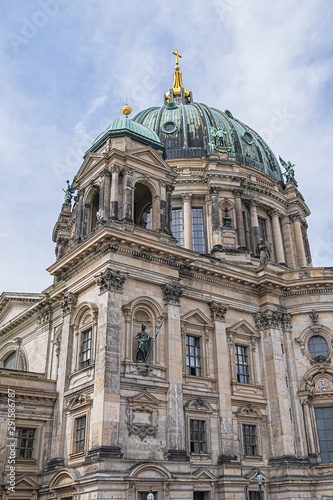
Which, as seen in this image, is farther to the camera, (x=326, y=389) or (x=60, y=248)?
(x=60, y=248)

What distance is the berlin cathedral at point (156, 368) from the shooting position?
24.2 m

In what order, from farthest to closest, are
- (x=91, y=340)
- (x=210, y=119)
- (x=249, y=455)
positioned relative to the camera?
(x=210, y=119)
(x=249, y=455)
(x=91, y=340)

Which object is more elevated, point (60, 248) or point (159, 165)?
point (60, 248)

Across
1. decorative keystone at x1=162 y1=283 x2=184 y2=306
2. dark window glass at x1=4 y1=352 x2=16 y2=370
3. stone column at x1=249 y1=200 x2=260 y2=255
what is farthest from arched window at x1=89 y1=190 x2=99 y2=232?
stone column at x1=249 y1=200 x2=260 y2=255

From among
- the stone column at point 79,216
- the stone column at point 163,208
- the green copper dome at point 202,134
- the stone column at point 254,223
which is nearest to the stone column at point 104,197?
the stone column at point 79,216

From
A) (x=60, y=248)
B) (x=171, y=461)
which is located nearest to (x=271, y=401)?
(x=171, y=461)

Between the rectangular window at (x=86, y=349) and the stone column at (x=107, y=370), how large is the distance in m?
1.91

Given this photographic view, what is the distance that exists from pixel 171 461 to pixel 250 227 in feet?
78.6

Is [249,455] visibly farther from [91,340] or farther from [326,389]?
[91,340]

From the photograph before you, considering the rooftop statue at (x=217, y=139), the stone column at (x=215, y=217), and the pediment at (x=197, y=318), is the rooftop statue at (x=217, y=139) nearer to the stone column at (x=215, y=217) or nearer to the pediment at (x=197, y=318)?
the stone column at (x=215, y=217)

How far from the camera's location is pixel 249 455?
2853cm

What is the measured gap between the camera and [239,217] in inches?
1660

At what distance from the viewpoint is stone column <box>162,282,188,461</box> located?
2481cm

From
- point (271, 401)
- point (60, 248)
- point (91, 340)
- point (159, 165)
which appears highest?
point (60, 248)
